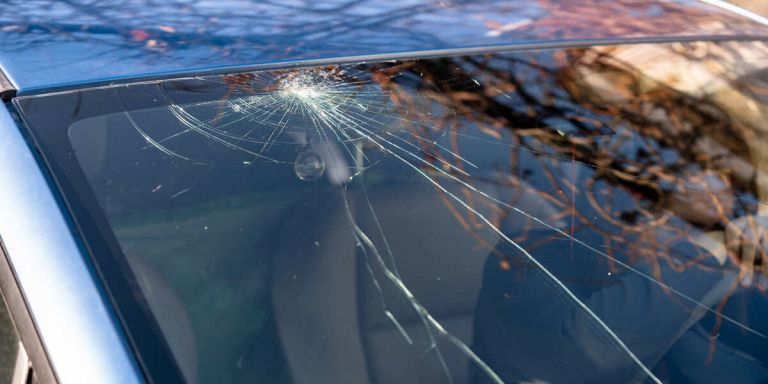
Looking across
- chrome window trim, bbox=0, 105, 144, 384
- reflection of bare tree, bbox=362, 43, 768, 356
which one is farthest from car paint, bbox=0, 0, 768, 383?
reflection of bare tree, bbox=362, 43, 768, 356

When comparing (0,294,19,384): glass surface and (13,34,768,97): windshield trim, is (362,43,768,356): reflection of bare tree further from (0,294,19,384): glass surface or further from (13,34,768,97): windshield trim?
(0,294,19,384): glass surface

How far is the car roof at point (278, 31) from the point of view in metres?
1.50

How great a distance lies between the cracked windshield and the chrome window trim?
6cm

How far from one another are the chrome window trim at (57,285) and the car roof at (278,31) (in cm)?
26

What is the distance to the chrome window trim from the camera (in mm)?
1037

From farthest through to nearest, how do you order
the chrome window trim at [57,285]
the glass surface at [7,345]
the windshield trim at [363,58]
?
the windshield trim at [363,58]
the glass surface at [7,345]
the chrome window trim at [57,285]

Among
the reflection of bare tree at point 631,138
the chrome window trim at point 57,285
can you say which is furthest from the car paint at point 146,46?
the reflection of bare tree at point 631,138

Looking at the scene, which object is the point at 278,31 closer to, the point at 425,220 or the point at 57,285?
the point at 425,220

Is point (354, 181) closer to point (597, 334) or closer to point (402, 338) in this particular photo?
point (402, 338)

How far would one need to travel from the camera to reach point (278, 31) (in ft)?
5.54

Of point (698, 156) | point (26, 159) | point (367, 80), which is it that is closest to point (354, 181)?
point (367, 80)

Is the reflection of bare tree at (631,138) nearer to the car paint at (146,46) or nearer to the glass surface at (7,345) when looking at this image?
the car paint at (146,46)

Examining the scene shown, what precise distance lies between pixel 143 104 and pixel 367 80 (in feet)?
1.43

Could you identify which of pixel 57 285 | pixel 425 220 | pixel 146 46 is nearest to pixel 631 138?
pixel 425 220
